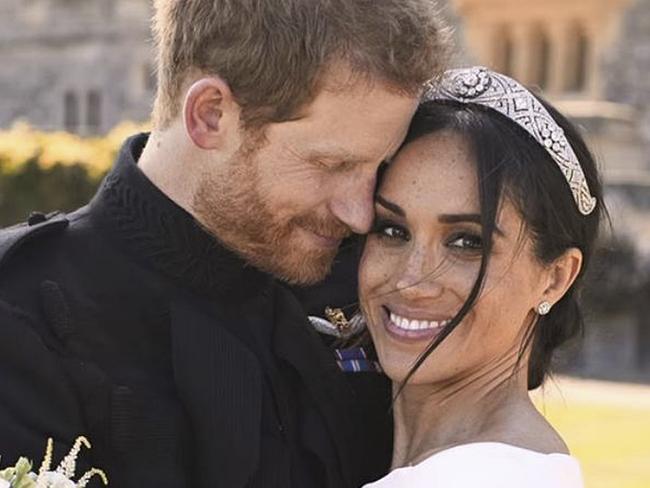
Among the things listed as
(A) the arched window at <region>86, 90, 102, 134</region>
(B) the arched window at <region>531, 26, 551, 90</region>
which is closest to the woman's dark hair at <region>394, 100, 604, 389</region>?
(B) the arched window at <region>531, 26, 551, 90</region>

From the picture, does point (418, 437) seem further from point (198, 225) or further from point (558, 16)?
point (558, 16)

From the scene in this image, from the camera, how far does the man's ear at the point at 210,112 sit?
2.53 meters

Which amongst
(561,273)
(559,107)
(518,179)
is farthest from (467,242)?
(559,107)

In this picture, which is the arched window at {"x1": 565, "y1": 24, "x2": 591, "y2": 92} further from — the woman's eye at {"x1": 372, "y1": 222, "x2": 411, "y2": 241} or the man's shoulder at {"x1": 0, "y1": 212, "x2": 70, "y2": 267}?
the man's shoulder at {"x1": 0, "y1": 212, "x2": 70, "y2": 267}

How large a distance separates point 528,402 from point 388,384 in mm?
381

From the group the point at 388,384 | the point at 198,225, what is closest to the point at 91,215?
the point at 198,225

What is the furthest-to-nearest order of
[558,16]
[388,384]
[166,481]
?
[558,16] → [388,384] → [166,481]

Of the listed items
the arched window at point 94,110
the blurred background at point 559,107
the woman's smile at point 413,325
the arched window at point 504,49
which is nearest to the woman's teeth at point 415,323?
the woman's smile at point 413,325

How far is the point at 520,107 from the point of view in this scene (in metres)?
2.75

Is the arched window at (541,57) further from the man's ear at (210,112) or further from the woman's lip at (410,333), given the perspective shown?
the man's ear at (210,112)

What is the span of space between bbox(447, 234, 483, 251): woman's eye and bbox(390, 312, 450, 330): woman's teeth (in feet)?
0.48

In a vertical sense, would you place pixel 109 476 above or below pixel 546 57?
above

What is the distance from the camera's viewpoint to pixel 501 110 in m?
2.74

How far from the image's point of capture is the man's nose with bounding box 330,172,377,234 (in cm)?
262
